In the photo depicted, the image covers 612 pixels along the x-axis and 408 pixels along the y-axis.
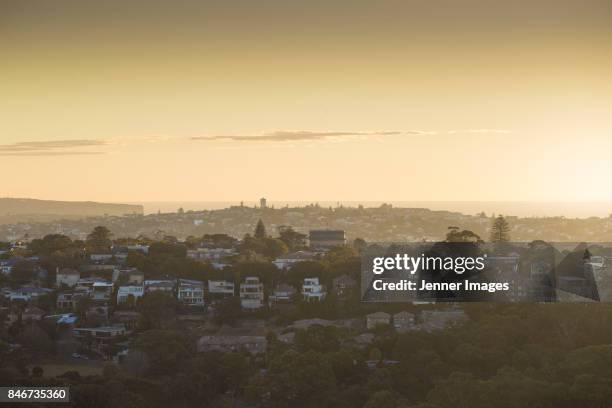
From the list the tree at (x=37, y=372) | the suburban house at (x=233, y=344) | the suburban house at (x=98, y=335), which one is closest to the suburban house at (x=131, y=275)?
the suburban house at (x=98, y=335)

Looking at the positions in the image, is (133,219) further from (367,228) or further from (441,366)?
(441,366)

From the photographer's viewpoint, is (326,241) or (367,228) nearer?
(326,241)

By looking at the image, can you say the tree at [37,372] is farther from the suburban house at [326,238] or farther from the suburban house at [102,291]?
the suburban house at [326,238]

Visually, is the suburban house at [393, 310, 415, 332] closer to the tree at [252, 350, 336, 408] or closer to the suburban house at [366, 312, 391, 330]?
the suburban house at [366, 312, 391, 330]

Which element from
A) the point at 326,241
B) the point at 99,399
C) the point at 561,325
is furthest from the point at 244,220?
the point at 99,399

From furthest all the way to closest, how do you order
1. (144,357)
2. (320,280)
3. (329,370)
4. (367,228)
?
(367,228), (320,280), (144,357), (329,370)

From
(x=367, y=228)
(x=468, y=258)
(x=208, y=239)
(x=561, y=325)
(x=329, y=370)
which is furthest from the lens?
(x=367, y=228)

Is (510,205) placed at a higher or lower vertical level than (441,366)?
higher
